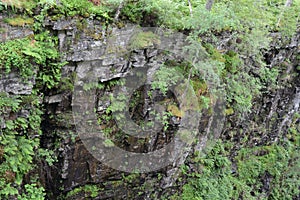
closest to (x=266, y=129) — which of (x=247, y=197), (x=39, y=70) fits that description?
(x=247, y=197)

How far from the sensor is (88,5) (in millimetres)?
7359

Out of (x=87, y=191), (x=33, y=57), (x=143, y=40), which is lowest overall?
(x=87, y=191)

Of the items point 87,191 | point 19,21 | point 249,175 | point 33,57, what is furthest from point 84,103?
point 249,175

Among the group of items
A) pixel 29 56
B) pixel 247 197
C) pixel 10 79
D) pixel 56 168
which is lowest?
pixel 247 197

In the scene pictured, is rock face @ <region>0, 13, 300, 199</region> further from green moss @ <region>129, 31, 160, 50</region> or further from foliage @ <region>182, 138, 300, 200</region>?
foliage @ <region>182, 138, 300, 200</region>

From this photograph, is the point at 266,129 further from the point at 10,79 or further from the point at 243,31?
the point at 10,79

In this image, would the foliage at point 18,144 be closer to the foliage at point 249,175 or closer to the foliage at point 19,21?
the foliage at point 19,21

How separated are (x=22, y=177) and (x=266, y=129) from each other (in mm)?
12619

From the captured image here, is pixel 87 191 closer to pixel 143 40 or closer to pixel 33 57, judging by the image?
pixel 33 57

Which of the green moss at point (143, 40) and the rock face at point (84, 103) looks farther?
the green moss at point (143, 40)

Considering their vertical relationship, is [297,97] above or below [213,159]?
above

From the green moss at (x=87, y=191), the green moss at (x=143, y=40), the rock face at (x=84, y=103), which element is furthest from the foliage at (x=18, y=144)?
the green moss at (x=143, y=40)

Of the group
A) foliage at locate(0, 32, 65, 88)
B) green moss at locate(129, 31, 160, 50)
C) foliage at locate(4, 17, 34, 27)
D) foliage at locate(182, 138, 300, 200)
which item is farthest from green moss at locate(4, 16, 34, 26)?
foliage at locate(182, 138, 300, 200)

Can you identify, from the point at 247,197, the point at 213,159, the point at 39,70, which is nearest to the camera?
the point at 39,70
